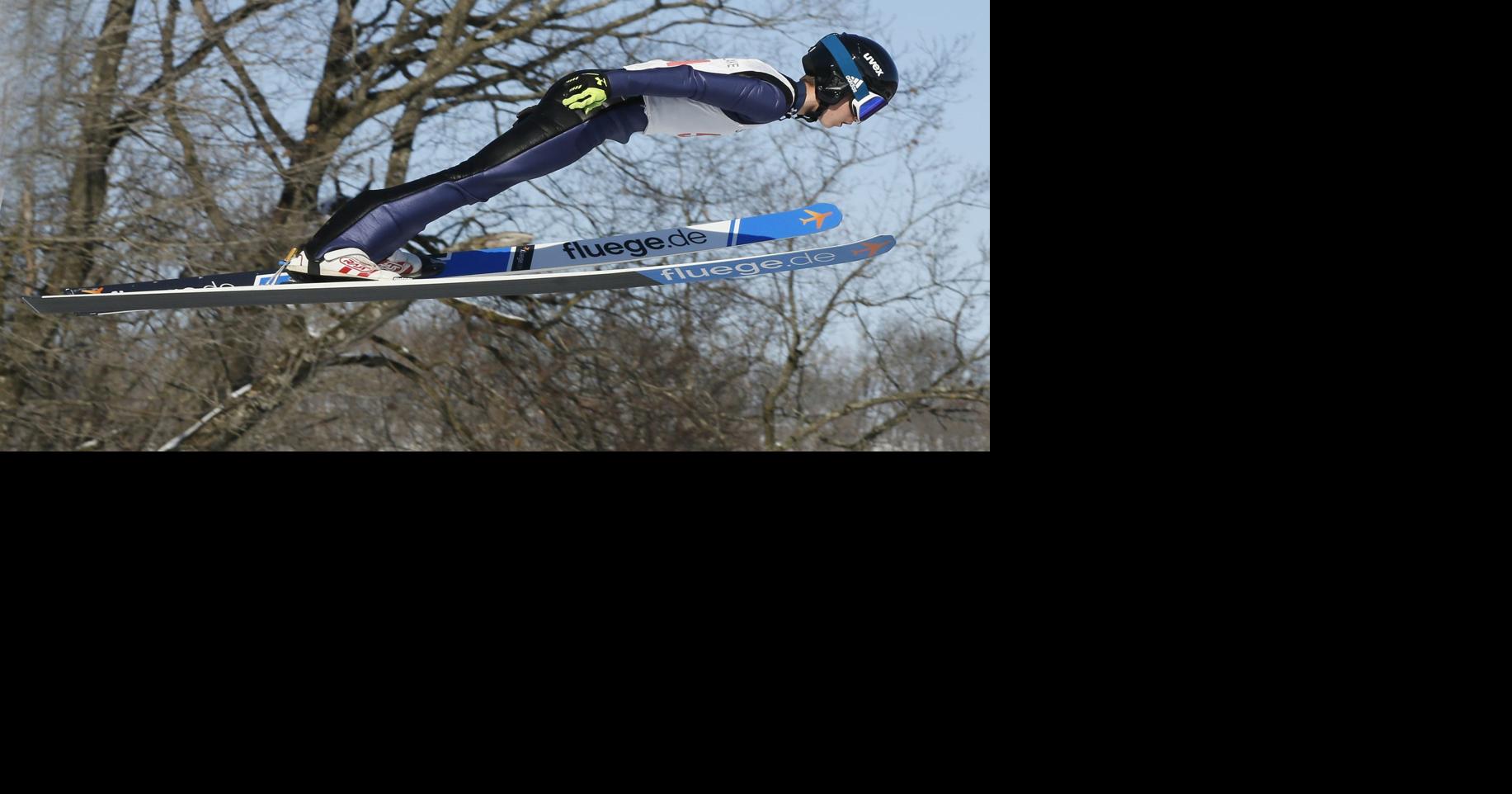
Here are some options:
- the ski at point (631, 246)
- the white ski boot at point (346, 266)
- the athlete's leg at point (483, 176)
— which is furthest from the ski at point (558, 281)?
the ski at point (631, 246)

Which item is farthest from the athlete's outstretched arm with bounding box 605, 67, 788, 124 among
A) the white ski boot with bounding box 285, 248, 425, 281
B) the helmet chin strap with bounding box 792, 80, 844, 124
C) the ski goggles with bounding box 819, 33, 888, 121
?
the white ski boot with bounding box 285, 248, 425, 281

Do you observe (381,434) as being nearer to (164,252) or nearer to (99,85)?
(164,252)

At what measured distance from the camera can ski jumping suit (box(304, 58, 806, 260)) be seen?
443 centimetres

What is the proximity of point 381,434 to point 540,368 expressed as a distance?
1.67 metres

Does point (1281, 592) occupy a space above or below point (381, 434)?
below

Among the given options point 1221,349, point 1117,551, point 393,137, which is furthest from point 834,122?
Result: point 393,137

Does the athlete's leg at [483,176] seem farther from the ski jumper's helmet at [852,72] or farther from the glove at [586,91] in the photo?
the ski jumper's helmet at [852,72]

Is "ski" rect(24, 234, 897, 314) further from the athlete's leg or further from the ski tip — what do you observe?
the ski tip

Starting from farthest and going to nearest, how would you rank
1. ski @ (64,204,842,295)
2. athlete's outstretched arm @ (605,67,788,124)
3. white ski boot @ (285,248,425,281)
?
ski @ (64,204,842,295), white ski boot @ (285,248,425,281), athlete's outstretched arm @ (605,67,788,124)

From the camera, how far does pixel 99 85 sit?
854 centimetres

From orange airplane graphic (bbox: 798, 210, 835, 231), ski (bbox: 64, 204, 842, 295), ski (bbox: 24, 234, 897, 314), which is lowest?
ski (bbox: 24, 234, 897, 314)

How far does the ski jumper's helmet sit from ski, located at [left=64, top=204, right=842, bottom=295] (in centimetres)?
63

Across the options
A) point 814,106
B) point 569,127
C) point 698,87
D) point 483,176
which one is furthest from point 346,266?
point 814,106

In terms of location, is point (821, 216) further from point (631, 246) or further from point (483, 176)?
point (483, 176)
